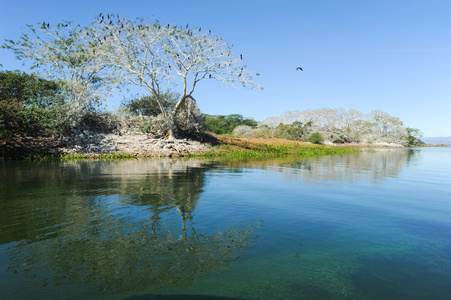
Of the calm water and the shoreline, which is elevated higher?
→ the shoreline

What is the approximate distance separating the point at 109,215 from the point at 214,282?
325 centimetres

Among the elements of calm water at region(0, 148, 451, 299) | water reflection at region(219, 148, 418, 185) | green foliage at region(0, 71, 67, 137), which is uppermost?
green foliage at region(0, 71, 67, 137)

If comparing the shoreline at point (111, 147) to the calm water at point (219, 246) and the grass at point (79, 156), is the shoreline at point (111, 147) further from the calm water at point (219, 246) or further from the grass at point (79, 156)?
the calm water at point (219, 246)

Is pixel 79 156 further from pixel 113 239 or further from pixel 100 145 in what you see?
pixel 113 239

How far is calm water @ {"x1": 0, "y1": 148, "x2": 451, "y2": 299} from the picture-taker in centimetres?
282

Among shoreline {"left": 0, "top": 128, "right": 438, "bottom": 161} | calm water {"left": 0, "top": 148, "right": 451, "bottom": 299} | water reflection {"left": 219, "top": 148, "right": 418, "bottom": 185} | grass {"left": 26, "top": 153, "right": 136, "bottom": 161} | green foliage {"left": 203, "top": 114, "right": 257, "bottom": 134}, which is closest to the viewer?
calm water {"left": 0, "top": 148, "right": 451, "bottom": 299}

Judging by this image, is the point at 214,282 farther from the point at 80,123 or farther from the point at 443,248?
the point at 80,123

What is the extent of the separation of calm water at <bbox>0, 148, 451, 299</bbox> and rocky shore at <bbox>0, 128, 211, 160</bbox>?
14620mm

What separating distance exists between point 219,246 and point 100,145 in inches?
890

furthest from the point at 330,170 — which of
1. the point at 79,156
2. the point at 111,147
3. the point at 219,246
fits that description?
the point at 111,147

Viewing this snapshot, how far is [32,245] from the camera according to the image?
3777mm

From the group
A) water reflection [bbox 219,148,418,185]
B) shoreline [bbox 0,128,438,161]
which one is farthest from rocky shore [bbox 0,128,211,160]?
water reflection [bbox 219,148,418,185]

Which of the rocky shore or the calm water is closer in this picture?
the calm water

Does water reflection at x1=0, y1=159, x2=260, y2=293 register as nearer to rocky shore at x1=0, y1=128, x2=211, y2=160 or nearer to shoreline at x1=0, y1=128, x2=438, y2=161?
shoreline at x1=0, y1=128, x2=438, y2=161
